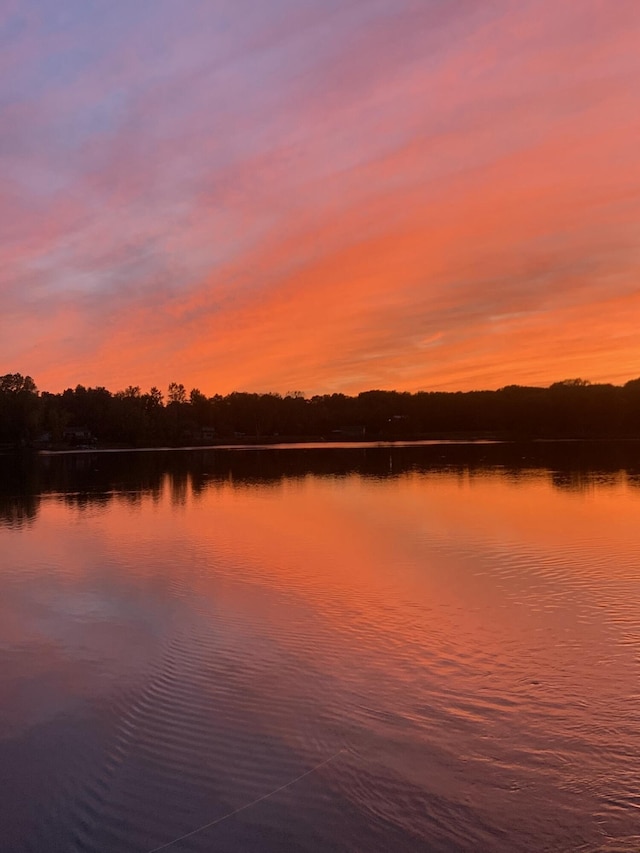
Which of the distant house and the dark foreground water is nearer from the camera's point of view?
the dark foreground water

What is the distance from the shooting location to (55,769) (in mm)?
6676

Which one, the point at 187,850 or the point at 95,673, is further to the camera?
the point at 95,673

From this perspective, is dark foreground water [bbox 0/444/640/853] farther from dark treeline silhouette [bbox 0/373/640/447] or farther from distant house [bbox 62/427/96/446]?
distant house [bbox 62/427/96/446]

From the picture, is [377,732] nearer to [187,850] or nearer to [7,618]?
[187,850]

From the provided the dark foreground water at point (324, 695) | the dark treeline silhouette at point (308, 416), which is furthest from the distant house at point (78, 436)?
the dark foreground water at point (324, 695)

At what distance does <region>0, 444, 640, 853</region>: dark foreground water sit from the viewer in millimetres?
5742

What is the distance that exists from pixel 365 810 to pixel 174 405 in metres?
176

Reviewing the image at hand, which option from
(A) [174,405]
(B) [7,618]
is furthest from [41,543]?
(A) [174,405]

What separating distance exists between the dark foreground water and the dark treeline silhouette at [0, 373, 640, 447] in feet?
368

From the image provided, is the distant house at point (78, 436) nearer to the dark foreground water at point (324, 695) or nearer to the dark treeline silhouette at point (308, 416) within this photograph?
the dark treeline silhouette at point (308, 416)

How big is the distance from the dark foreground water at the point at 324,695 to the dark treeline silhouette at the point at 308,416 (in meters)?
112

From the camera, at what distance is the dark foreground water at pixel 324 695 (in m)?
5.74

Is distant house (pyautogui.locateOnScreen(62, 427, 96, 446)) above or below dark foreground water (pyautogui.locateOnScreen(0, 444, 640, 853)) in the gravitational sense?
above

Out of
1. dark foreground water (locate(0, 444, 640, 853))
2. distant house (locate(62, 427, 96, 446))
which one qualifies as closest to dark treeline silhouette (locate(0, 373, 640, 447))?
distant house (locate(62, 427, 96, 446))
